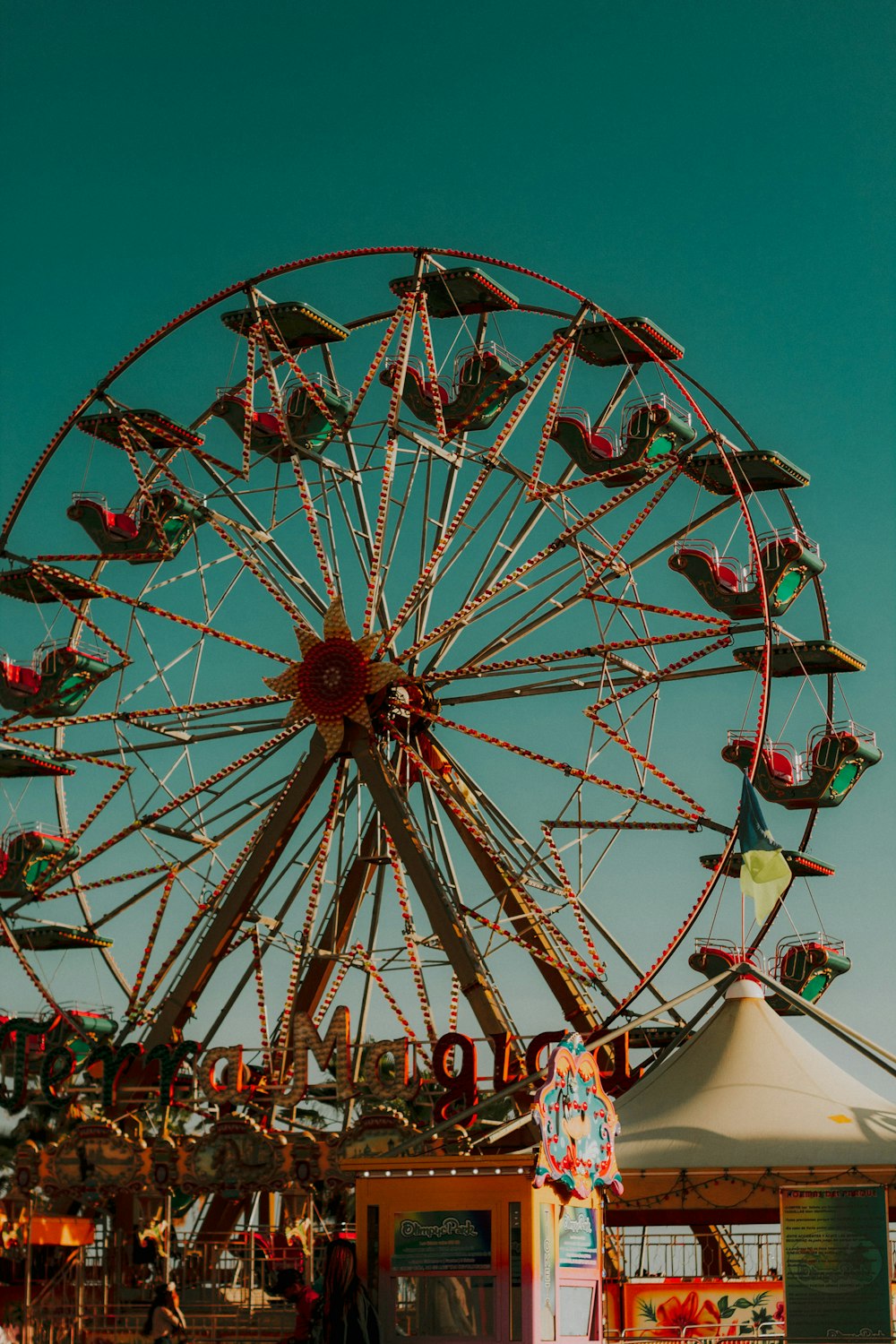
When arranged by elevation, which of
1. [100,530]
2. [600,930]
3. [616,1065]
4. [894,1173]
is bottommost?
[894,1173]

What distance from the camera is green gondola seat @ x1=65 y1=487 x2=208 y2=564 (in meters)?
24.9

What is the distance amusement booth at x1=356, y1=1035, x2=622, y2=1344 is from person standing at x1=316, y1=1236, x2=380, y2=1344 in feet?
1.12

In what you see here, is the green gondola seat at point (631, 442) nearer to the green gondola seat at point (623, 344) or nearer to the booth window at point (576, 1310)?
the green gondola seat at point (623, 344)

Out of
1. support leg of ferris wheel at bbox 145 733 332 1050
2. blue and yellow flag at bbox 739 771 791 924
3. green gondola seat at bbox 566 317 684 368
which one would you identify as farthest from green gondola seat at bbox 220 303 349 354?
blue and yellow flag at bbox 739 771 791 924

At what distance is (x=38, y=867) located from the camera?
25.0m

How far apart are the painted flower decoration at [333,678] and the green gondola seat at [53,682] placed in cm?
297

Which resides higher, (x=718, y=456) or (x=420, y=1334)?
(x=718, y=456)

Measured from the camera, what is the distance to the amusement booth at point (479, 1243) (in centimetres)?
1302

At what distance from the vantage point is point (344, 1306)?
12.9m

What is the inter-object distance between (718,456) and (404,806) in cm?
553

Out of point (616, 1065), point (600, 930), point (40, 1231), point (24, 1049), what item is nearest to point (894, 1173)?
point (616, 1065)

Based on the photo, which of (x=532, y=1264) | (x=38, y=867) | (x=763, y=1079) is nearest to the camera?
(x=532, y=1264)

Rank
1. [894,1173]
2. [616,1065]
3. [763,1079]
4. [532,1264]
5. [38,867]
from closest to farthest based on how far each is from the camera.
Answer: [532,1264] → [894,1173] → [763,1079] → [616,1065] → [38,867]

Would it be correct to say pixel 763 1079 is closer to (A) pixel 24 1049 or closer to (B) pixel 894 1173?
(B) pixel 894 1173
